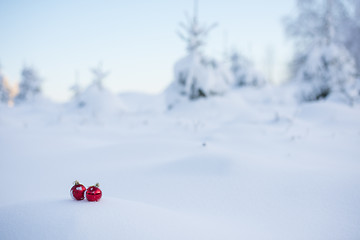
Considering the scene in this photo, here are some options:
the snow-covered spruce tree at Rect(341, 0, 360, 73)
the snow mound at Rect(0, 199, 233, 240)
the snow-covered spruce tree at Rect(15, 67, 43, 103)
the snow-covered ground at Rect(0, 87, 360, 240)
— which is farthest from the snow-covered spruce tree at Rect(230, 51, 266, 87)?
the snow-covered spruce tree at Rect(15, 67, 43, 103)

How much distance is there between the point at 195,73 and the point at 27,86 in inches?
844

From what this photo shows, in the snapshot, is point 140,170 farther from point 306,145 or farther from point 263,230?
point 306,145

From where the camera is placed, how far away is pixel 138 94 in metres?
23.4

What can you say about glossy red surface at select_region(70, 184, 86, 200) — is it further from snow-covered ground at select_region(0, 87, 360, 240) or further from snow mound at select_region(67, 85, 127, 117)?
snow mound at select_region(67, 85, 127, 117)

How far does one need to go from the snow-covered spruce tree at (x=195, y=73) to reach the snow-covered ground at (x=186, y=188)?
5359 mm

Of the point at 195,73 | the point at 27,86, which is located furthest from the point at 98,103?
the point at 27,86

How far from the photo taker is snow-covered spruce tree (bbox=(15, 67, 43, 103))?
22.0 meters

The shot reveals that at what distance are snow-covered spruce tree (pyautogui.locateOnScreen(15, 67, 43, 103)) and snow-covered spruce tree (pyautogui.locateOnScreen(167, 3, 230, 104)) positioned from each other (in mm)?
19687

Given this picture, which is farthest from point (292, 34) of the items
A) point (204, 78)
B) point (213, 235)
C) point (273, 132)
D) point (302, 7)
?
point (213, 235)

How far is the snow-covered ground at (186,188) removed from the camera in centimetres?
115

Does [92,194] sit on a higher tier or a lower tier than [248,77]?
lower

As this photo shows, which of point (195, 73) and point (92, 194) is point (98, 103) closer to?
point (195, 73)

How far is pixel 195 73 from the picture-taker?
358 inches

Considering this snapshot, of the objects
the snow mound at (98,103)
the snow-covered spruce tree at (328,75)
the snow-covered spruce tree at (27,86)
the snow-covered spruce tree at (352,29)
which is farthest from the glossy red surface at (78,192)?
the snow-covered spruce tree at (27,86)
